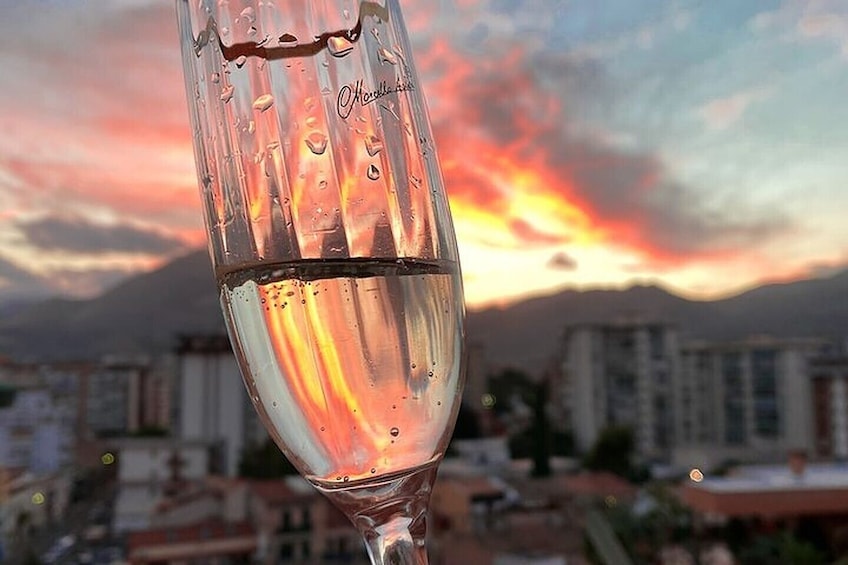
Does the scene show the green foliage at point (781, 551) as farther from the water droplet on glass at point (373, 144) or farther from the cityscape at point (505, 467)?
the water droplet on glass at point (373, 144)

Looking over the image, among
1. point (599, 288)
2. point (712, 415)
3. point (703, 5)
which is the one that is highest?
point (703, 5)

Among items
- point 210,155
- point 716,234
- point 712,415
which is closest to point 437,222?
point 210,155

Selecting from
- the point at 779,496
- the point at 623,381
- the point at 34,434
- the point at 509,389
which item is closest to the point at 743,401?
the point at 623,381

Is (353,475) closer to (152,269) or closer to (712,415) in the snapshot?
(152,269)

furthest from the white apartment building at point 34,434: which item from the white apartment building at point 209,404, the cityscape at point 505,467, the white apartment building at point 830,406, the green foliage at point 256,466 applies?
the white apartment building at point 830,406

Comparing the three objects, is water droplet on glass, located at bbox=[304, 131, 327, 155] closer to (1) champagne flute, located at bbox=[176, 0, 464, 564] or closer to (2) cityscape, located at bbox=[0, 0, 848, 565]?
(1) champagne flute, located at bbox=[176, 0, 464, 564]
